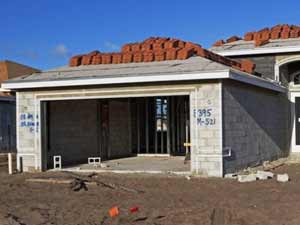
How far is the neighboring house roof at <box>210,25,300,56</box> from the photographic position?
2336cm

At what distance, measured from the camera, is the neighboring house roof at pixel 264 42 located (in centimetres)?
2336

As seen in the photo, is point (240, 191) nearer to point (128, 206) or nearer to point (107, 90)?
point (128, 206)

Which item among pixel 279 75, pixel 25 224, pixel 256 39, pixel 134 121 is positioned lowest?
pixel 25 224

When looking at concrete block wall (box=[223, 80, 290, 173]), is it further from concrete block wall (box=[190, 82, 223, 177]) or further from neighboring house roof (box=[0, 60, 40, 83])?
neighboring house roof (box=[0, 60, 40, 83])

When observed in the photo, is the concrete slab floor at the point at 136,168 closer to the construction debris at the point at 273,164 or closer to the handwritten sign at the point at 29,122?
the handwritten sign at the point at 29,122

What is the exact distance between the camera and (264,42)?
24.7m

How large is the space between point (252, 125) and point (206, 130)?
3.57 metres

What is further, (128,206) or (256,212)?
(128,206)

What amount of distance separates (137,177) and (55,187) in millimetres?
2752

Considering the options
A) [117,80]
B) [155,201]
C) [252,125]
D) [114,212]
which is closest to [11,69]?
[117,80]

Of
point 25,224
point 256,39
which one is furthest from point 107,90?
point 256,39

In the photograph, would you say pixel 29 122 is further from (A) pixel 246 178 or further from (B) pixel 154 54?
(A) pixel 246 178

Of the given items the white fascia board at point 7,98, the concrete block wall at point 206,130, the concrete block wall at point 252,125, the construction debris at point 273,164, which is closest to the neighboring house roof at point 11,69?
the white fascia board at point 7,98

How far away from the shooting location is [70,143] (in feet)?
72.7
